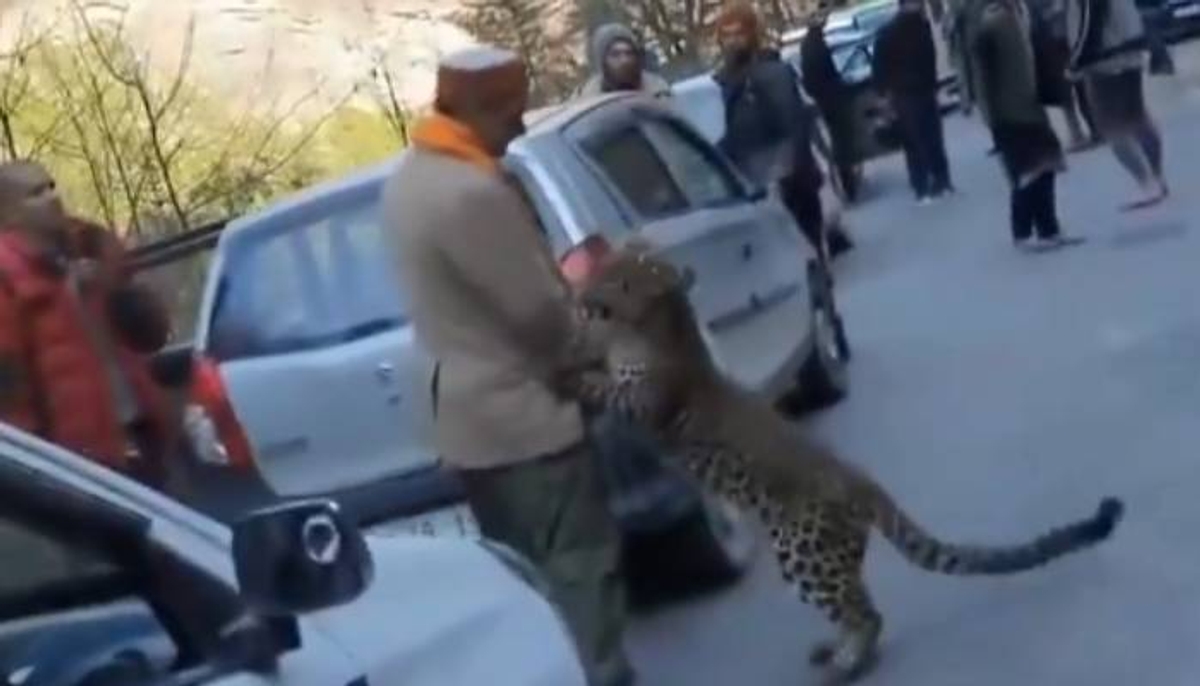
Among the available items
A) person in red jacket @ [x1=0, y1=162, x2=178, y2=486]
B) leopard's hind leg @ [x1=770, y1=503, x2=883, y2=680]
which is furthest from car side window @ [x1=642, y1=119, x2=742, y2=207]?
leopard's hind leg @ [x1=770, y1=503, x2=883, y2=680]

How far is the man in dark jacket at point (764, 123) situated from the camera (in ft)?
56.2

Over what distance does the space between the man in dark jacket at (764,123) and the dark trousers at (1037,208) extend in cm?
222

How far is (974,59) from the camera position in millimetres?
20234

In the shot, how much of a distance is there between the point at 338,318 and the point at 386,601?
5649 mm

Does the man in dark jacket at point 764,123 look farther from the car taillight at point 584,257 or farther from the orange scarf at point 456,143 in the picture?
the orange scarf at point 456,143

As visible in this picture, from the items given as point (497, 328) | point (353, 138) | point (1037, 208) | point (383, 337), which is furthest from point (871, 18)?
point (497, 328)

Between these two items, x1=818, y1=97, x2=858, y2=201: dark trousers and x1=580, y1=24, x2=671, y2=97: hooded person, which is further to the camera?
x1=818, y1=97, x2=858, y2=201: dark trousers

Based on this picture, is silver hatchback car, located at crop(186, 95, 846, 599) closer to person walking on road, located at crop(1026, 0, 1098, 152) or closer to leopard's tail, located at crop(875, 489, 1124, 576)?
leopard's tail, located at crop(875, 489, 1124, 576)

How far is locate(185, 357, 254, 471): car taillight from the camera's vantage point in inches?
408

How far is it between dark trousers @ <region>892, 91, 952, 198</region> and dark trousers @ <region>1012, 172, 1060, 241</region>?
6.37 meters

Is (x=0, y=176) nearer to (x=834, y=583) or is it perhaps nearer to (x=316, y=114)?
(x=834, y=583)

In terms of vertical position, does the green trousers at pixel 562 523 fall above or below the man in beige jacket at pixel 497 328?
below

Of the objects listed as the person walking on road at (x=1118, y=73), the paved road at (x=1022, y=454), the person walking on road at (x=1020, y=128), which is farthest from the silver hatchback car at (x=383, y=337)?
the person walking on road at (x=1118, y=73)

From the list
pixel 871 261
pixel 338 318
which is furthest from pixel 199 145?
pixel 338 318
